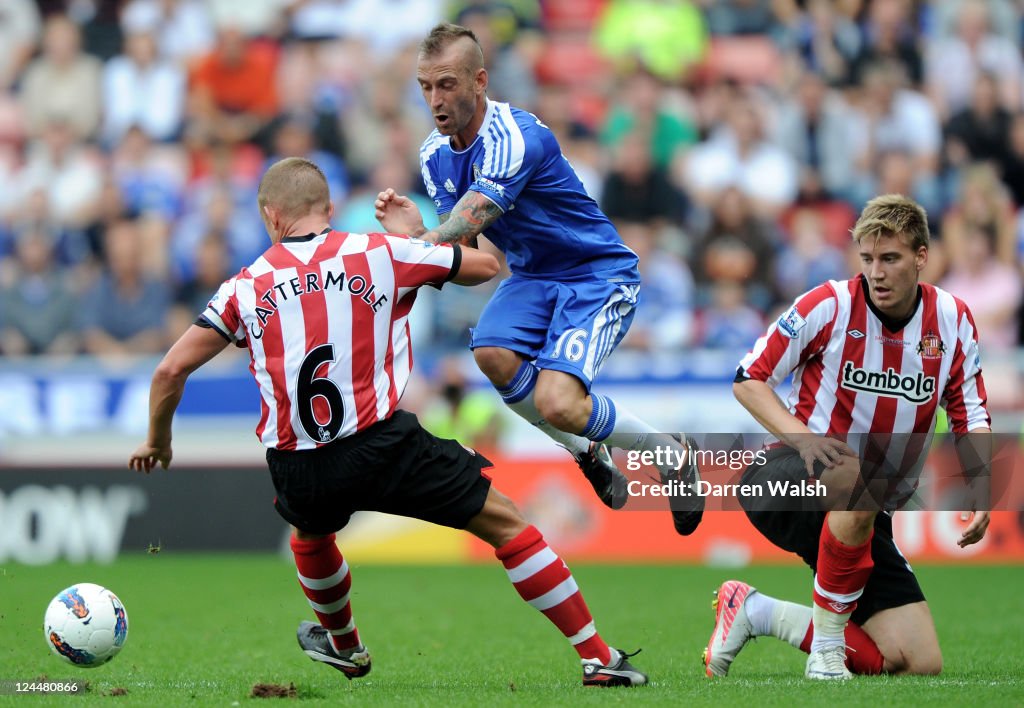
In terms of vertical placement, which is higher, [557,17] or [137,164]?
[557,17]

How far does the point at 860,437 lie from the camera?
6.66 m

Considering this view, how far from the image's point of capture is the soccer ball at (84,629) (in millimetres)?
6035

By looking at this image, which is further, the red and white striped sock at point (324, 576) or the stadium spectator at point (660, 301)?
the stadium spectator at point (660, 301)

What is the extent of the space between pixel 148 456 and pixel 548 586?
172 centimetres

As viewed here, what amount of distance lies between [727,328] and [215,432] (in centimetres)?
483

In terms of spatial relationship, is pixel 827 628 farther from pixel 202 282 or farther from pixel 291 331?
pixel 202 282

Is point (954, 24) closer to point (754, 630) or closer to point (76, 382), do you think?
point (76, 382)

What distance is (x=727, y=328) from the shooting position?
1375 cm

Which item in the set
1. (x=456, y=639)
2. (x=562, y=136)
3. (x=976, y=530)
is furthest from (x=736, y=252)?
(x=976, y=530)

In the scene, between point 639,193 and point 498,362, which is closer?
point 498,362

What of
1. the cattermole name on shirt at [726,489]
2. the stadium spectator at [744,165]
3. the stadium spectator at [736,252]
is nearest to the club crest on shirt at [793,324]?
the cattermole name on shirt at [726,489]

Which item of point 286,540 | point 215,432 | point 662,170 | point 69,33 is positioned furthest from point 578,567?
point 69,33

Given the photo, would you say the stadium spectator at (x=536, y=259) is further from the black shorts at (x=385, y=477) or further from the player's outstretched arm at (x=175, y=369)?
the player's outstretched arm at (x=175, y=369)

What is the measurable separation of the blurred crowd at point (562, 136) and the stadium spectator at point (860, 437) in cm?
686
